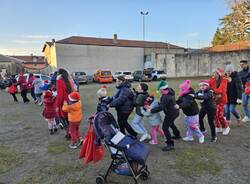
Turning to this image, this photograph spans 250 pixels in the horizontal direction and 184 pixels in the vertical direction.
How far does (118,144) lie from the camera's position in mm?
3145

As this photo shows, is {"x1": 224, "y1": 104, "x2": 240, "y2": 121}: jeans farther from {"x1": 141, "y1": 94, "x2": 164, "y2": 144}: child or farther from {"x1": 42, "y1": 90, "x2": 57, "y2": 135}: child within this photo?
{"x1": 42, "y1": 90, "x2": 57, "y2": 135}: child

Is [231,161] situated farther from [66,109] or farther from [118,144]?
[66,109]

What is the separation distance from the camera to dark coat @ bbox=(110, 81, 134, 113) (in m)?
4.64

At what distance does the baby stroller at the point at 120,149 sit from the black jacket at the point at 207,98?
2.23 m

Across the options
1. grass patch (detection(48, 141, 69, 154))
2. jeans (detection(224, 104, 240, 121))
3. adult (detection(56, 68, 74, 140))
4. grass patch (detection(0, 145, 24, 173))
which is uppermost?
adult (detection(56, 68, 74, 140))

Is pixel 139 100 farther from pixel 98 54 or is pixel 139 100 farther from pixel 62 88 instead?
pixel 98 54

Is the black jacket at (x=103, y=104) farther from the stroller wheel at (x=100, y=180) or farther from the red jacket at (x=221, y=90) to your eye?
the red jacket at (x=221, y=90)

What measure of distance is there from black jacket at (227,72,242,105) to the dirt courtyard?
0.82 metres

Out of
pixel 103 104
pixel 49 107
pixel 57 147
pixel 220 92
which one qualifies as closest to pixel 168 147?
pixel 103 104

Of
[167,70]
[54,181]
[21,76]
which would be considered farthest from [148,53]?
[54,181]

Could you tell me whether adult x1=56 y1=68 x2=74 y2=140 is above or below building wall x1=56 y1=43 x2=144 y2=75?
below

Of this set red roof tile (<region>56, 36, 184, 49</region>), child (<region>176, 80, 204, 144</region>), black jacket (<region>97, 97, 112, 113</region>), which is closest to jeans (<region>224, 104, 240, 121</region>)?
child (<region>176, 80, 204, 144</region>)

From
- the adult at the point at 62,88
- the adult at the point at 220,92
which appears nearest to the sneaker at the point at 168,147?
the adult at the point at 220,92

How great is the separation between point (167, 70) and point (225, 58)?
326 inches
